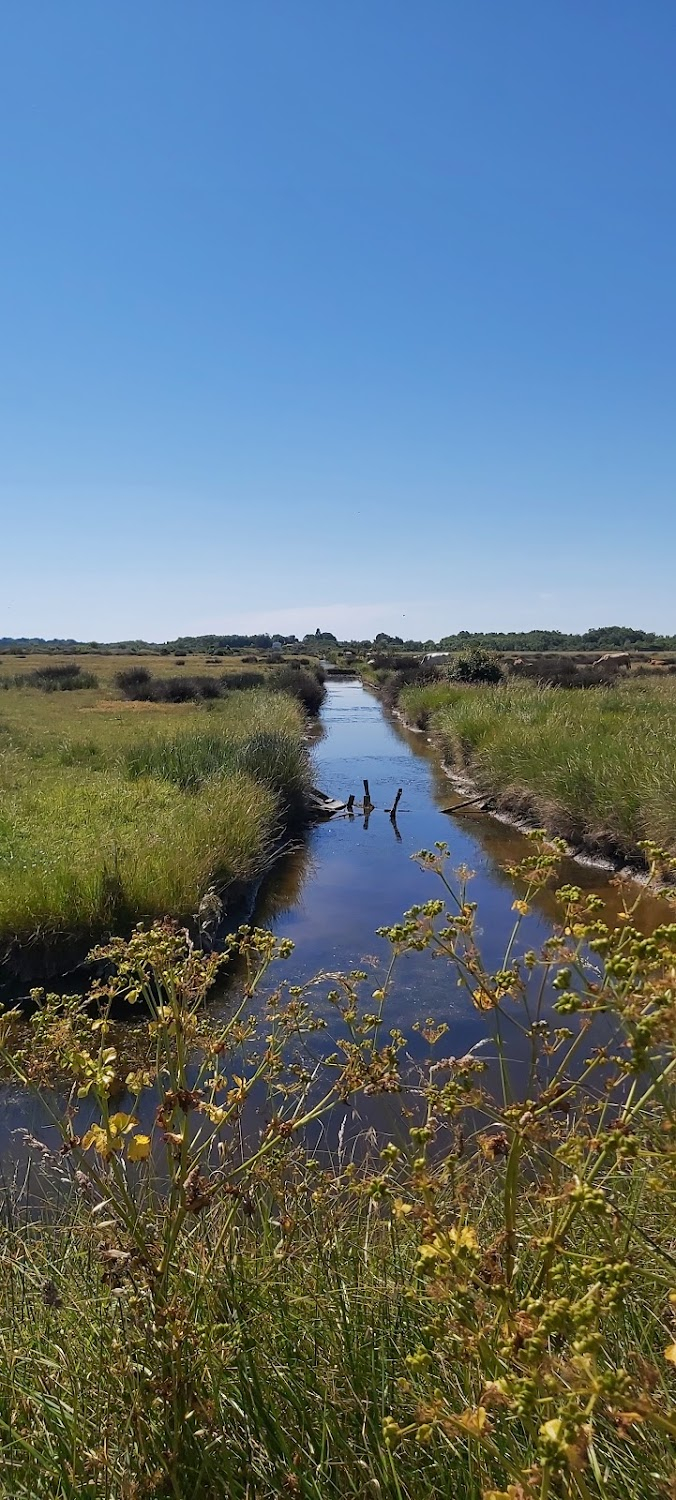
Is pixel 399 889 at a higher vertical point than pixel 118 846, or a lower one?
lower

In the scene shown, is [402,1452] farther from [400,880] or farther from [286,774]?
[286,774]

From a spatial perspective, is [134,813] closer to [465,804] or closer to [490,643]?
[465,804]

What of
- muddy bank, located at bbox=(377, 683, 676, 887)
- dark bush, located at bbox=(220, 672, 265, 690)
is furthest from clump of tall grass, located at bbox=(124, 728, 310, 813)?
dark bush, located at bbox=(220, 672, 265, 690)

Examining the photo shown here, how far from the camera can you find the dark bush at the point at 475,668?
37500 mm

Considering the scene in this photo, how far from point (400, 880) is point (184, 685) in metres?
25.8

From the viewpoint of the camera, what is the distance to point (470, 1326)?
1.42 meters

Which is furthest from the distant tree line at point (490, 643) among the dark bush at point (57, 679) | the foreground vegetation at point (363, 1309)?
the foreground vegetation at point (363, 1309)

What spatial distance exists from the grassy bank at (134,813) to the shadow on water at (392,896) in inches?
38.0

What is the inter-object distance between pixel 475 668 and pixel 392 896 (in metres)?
25.9

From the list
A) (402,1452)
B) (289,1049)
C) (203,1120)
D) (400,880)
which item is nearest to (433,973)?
(289,1049)

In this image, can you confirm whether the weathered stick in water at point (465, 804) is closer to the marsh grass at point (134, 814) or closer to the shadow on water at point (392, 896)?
the shadow on water at point (392, 896)

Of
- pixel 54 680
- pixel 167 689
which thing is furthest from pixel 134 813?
pixel 54 680

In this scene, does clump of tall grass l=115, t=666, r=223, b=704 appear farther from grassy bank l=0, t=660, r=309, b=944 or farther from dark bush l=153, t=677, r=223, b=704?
grassy bank l=0, t=660, r=309, b=944

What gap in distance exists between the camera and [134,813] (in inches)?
496
